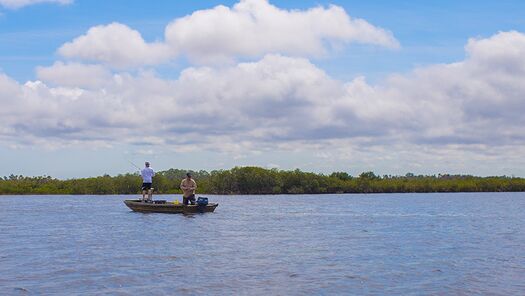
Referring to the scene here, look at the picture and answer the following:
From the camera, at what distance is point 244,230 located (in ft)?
111

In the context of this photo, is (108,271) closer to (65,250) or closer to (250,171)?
(65,250)

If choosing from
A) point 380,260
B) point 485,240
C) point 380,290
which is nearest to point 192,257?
point 380,260

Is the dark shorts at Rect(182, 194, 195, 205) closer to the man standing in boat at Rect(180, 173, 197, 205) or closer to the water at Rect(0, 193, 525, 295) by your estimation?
the man standing in boat at Rect(180, 173, 197, 205)

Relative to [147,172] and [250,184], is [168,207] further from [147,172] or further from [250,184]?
[250,184]

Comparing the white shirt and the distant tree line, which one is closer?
the white shirt

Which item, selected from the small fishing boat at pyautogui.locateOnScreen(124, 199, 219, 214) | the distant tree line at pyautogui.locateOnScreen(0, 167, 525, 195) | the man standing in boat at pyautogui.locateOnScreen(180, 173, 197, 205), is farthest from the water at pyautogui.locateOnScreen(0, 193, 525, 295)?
the distant tree line at pyautogui.locateOnScreen(0, 167, 525, 195)

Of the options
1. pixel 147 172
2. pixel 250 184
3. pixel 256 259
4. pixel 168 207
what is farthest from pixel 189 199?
pixel 250 184

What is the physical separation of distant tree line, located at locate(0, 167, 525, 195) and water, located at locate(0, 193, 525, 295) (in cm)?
7781

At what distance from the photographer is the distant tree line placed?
376 feet

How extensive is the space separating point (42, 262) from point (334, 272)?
363 inches

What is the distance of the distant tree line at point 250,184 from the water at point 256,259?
77813 millimetres

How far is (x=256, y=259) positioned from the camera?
22.1 m

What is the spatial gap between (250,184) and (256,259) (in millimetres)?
95369

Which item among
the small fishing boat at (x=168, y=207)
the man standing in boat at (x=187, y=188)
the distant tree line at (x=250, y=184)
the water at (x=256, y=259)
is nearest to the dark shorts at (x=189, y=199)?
the man standing in boat at (x=187, y=188)
